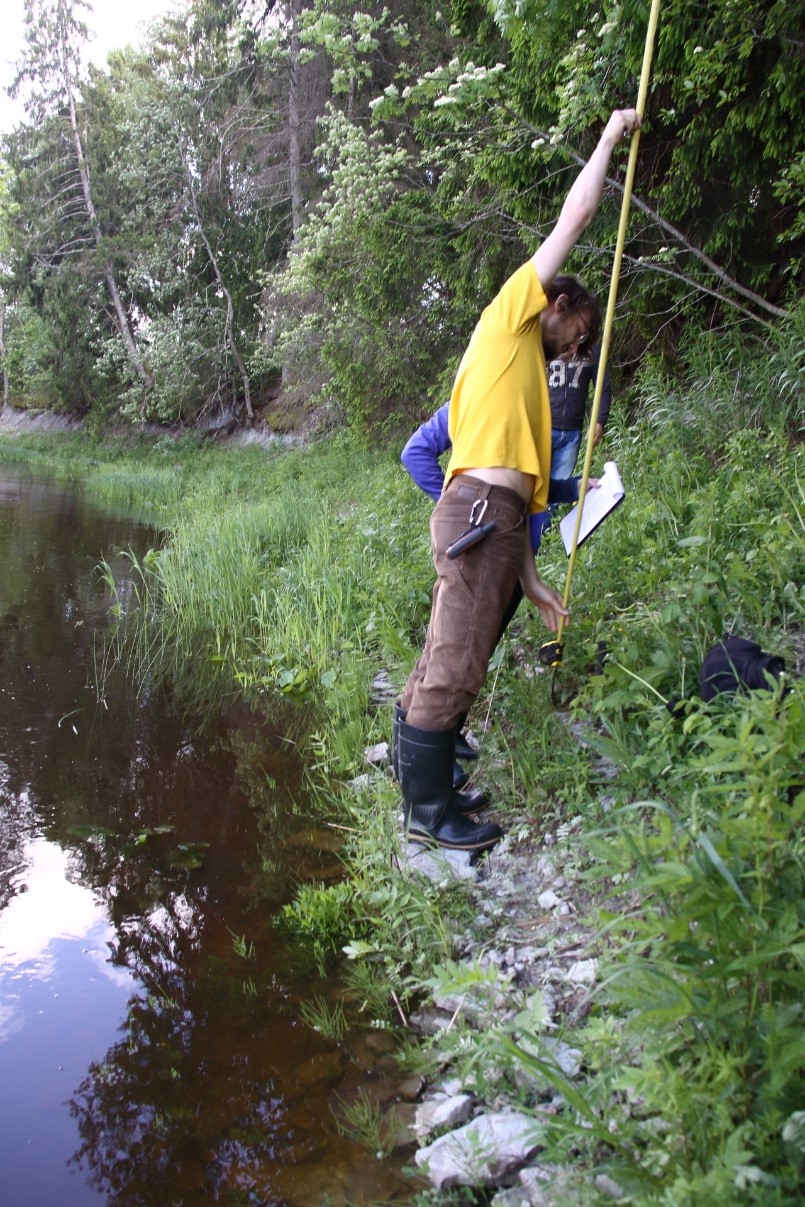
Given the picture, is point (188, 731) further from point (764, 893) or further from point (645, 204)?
point (645, 204)

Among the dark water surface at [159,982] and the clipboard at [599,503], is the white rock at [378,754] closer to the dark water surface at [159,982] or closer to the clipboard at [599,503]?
the dark water surface at [159,982]

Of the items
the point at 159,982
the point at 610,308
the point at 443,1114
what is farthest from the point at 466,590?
the point at 159,982

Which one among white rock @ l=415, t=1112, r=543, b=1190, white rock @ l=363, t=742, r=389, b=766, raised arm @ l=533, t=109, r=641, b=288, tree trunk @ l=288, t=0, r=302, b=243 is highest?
tree trunk @ l=288, t=0, r=302, b=243

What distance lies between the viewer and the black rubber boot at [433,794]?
10.0 ft

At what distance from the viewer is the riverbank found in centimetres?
169

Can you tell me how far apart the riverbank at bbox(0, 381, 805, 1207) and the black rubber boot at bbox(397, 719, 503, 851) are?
10 centimetres

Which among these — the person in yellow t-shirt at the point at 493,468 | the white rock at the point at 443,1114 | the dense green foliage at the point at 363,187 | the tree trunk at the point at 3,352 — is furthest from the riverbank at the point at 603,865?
the tree trunk at the point at 3,352

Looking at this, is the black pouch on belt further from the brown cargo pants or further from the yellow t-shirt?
the yellow t-shirt

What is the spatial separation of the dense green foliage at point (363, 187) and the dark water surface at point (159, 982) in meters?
4.92

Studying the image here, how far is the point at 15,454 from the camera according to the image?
27125 millimetres

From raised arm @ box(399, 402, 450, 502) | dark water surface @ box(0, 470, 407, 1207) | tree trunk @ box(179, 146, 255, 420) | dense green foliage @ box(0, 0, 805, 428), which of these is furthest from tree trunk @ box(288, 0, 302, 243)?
raised arm @ box(399, 402, 450, 502)

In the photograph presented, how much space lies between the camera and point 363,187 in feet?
33.3

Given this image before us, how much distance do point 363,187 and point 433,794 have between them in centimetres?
906

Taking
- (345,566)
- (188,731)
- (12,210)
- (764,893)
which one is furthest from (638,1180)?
(12,210)
